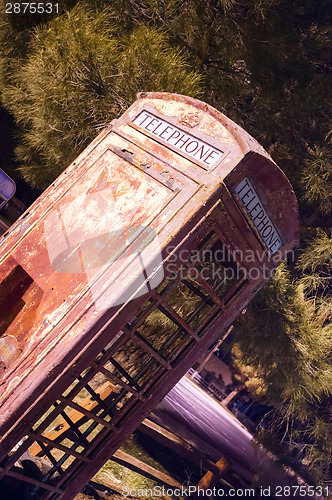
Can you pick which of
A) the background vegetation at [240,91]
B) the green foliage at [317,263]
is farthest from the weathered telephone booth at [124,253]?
the green foliage at [317,263]

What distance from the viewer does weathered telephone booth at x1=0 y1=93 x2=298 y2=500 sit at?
2930mm

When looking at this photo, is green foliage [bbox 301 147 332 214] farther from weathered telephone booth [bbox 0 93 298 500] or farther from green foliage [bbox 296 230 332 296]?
weathered telephone booth [bbox 0 93 298 500]

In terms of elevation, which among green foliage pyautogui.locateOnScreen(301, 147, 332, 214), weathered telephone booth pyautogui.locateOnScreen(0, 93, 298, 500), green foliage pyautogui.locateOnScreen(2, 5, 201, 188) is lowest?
weathered telephone booth pyautogui.locateOnScreen(0, 93, 298, 500)

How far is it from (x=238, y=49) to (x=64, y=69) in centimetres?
199

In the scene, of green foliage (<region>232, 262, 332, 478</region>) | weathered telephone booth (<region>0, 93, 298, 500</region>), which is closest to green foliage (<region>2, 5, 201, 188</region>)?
weathered telephone booth (<region>0, 93, 298, 500</region>)

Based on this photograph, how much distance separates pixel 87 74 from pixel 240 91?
180 cm

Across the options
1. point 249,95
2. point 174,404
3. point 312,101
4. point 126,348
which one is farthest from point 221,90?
point 174,404

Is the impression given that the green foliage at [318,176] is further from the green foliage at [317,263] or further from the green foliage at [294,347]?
the green foliage at [294,347]

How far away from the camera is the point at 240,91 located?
5.24 metres

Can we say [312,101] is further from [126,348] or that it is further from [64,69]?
[126,348]

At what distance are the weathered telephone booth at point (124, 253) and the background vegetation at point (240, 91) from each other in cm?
149

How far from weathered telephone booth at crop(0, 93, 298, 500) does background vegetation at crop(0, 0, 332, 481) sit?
149 centimetres

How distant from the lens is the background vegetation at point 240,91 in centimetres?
487

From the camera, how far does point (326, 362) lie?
575 centimetres
